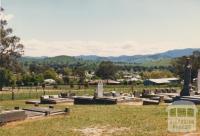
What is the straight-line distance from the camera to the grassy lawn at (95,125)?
15.5 metres

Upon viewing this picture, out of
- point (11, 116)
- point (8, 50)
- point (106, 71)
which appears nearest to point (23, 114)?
point (11, 116)

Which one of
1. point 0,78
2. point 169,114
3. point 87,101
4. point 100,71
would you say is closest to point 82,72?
point 100,71

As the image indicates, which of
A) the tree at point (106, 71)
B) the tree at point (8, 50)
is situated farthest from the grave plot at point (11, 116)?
the tree at point (106, 71)

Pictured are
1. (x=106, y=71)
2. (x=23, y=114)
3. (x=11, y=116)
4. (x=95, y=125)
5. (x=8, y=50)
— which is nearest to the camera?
(x=95, y=125)

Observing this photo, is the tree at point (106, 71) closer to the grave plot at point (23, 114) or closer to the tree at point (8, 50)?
the tree at point (8, 50)

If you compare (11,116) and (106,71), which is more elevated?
(106,71)

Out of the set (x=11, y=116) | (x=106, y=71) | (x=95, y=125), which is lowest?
(x=95, y=125)

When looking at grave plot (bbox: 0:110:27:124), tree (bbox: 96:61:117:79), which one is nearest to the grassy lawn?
grave plot (bbox: 0:110:27:124)

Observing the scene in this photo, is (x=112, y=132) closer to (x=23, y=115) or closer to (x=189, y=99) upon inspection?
(x=23, y=115)

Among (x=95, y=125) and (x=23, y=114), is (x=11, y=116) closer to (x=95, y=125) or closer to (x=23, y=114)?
(x=23, y=114)

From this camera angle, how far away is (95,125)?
17.2 metres

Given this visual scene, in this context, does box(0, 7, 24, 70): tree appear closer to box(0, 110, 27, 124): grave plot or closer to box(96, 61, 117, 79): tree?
box(0, 110, 27, 124): grave plot

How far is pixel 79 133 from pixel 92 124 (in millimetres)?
2107

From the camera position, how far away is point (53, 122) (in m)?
18.4
